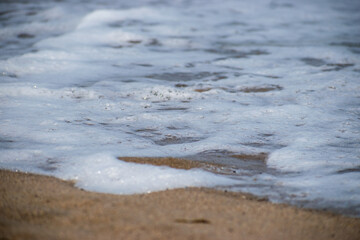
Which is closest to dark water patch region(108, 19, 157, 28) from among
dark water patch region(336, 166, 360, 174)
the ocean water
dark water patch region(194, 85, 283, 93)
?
the ocean water

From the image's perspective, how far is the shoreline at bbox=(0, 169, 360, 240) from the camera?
1.84 meters

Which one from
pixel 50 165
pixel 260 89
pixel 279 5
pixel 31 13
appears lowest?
pixel 260 89

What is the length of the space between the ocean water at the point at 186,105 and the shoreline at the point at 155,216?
17cm

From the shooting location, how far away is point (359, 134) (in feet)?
11.3

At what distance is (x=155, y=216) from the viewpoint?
78.8 inches

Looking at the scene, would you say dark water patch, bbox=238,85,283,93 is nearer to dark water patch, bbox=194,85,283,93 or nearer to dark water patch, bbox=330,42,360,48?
dark water patch, bbox=194,85,283,93

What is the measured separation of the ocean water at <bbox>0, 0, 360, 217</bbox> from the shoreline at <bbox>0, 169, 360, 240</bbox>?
0.54 ft

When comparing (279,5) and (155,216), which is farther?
(279,5)

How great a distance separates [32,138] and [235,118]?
1756 millimetres

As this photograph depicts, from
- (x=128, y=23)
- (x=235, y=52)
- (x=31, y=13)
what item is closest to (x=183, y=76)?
(x=235, y=52)

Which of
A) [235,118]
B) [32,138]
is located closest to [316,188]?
[235,118]

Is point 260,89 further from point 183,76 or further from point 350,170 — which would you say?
point 350,170

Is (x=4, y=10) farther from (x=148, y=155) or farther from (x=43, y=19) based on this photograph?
(x=148, y=155)

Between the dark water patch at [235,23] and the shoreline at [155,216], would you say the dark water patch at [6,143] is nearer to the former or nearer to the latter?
the shoreline at [155,216]
